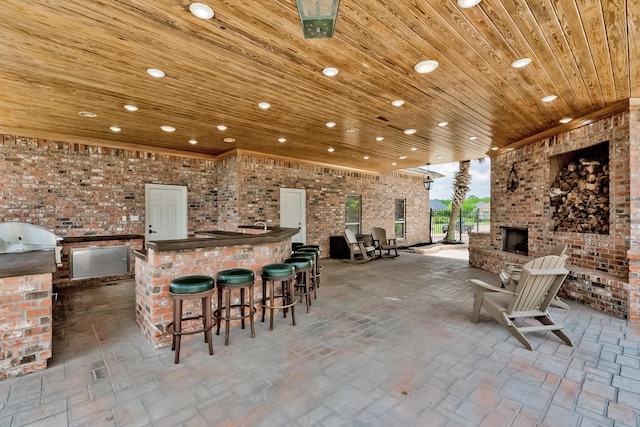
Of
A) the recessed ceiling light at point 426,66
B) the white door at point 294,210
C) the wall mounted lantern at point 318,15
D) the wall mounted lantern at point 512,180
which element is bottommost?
the white door at point 294,210

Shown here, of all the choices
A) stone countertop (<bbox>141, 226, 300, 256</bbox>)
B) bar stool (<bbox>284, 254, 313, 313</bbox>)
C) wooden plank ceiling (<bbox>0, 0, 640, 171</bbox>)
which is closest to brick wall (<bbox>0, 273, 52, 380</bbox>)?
stone countertop (<bbox>141, 226, 300, 256</bbox>)

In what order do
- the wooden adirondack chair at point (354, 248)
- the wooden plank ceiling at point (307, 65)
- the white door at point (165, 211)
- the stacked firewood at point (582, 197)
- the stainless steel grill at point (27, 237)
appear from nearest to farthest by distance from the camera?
the wooden plank ceiling at point (307, 65), the stainless steel grill at point (27, 237), the stacked firewood at point (582, 197), the white door at point (165, 211), the wooden adirondack chair at point (354, 248)

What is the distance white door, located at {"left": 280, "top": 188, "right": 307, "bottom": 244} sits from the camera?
7652 mm

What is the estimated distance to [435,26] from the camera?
90.7 inches

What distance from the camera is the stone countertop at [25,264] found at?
2414 mm

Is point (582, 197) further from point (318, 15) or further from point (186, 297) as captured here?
point (186, 297)

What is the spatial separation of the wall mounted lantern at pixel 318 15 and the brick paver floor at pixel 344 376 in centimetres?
246

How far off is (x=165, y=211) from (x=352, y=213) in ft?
17.8

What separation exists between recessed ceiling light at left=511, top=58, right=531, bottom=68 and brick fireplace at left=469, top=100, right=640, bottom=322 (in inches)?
84.3

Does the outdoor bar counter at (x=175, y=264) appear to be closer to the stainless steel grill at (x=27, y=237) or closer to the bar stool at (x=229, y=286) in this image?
the bar stool at (x=229, y=286)

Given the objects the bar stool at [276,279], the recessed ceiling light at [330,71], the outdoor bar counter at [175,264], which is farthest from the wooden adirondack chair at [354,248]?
the recessed ceiling light at [330,71]

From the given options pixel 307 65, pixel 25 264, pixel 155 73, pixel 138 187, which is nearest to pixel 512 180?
pixel 307 65

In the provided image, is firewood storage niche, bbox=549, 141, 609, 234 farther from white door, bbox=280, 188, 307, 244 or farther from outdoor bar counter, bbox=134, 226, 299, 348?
white door, bbox=280, 188, 307, 244

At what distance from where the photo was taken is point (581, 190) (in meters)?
4.84
